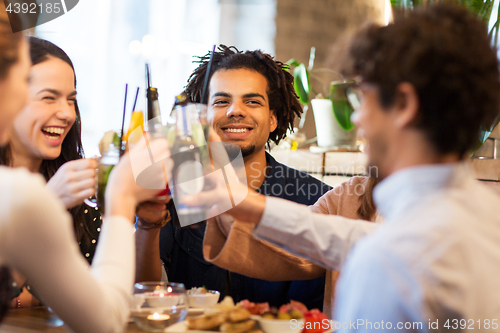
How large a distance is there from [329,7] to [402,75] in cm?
357

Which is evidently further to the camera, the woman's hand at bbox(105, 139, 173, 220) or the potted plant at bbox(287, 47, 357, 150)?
the potted plant at bbox(287, 47, 357, 150)

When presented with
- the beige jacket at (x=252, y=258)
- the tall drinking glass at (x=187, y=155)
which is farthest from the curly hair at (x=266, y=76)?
the tall drinking glass at (x=187, y=155)

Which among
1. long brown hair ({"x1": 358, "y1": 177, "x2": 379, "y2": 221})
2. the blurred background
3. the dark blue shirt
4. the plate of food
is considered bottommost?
the dark blue shirt

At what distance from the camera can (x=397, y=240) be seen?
0.60 meters

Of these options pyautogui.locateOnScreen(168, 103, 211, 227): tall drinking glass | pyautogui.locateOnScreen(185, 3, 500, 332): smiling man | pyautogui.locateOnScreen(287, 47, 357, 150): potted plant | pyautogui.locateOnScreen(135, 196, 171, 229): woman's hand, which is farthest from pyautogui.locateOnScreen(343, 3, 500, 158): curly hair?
pyautogui.locateOnScreen(287, 47, 357, 150): potted plant

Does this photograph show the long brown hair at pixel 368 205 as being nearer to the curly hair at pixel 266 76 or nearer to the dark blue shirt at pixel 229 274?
the dark blue shirt at pixel 229 274

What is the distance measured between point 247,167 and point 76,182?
3.20ft

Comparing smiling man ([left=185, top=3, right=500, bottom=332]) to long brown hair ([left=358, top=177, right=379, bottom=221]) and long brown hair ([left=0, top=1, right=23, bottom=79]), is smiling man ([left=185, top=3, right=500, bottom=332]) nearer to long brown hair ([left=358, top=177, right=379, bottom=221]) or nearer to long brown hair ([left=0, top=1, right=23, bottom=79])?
long brown hair ([left=0, top=1, right=23, bottom=79])

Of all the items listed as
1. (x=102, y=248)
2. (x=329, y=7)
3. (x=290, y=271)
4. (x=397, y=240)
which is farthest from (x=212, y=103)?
(x=329, y=7)

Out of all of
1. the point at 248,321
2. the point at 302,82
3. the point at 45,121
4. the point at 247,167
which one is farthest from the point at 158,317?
the point at 302,82

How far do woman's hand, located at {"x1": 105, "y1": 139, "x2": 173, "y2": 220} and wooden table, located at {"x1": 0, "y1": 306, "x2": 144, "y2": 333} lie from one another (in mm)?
312

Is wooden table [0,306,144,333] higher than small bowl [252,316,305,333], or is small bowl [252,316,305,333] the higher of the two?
small bowl [252,316,305,333]

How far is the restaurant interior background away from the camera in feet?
10.6

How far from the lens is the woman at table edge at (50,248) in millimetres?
636
